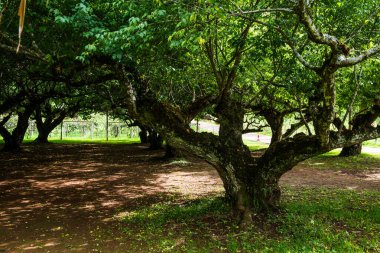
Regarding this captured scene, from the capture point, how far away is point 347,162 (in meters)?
18.7

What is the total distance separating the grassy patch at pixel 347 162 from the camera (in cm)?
1714

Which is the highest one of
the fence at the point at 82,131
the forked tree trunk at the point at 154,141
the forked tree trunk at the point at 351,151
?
the fence at the point at 82,131

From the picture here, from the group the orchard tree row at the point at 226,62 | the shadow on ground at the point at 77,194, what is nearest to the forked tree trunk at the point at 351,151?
the shadow on ground at the point at 77,194

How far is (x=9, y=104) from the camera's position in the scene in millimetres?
19125

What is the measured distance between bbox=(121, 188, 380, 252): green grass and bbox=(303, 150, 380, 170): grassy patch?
7.60 metres

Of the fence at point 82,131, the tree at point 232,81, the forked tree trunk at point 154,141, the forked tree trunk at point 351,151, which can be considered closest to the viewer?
the tree at point 232,81

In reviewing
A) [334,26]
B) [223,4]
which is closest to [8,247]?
[223,4]

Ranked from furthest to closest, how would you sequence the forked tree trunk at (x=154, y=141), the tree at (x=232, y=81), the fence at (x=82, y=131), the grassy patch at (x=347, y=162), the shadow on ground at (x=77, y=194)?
the fence at (x=82, y=131), the forked tree trunk at (x=154, y=141), the grassy patch at (x=347, y=162), the shadow on ground at (x=77, y=194), the tree at (x=232, y=81)

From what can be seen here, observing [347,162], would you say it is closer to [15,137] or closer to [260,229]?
[260,229]

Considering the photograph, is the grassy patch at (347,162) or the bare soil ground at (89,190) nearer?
the bare soil ground at (89,190)

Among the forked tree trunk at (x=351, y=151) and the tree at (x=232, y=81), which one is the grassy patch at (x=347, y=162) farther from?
the tree at (x=232, y=81)

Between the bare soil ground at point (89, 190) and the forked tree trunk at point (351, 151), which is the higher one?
the forked tree trunk at point (351, 151)

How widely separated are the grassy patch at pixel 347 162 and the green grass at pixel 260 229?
760cm

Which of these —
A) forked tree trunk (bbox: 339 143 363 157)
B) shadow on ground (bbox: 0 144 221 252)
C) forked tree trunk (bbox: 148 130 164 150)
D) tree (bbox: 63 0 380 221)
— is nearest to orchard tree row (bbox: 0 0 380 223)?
tree (bbox: 63 0 380 221)
